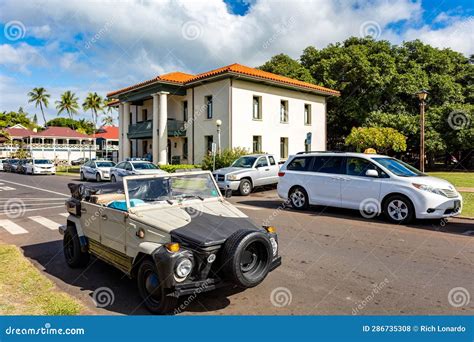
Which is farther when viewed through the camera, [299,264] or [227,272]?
[299,264]

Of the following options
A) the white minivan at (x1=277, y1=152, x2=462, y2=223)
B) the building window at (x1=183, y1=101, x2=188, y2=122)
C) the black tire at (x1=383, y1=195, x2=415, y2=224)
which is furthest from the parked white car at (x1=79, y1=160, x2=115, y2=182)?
the black tire at (x1=383, y1=195, x2=415, y2=224)

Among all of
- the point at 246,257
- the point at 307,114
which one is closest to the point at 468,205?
the point at 246,257

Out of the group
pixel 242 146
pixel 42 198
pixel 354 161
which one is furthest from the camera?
pixel 242 146

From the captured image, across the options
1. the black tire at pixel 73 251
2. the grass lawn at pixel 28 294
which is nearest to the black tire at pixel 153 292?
the grass lawn at pixel 28 294

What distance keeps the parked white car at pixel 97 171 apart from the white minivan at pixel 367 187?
1545 cm

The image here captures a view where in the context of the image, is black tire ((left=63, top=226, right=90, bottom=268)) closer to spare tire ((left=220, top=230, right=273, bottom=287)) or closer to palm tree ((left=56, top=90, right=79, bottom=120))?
spare tire ((left=220, top=230, right=273, bottom=287))

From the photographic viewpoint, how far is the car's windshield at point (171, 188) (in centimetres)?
495

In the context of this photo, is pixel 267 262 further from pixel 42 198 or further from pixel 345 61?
pixel 345 61

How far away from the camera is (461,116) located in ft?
100

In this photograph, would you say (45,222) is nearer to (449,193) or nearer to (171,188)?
(171,188)

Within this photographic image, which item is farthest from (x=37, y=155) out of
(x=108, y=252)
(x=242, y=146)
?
(x=108, y=252)

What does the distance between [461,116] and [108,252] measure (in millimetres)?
33232

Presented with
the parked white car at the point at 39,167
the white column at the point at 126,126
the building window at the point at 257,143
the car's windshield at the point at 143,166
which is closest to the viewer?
the car's windshield at the point at 143,166

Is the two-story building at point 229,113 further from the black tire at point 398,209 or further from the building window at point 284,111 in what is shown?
the black tire at point 398,209
